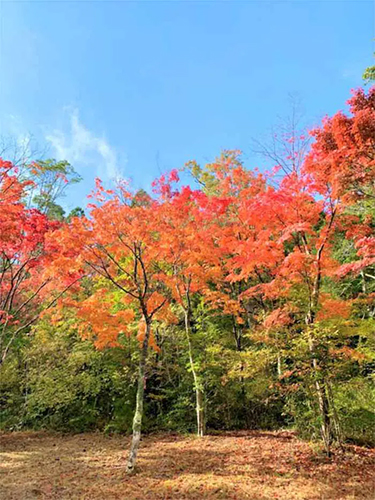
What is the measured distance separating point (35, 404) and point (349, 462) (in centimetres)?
1111

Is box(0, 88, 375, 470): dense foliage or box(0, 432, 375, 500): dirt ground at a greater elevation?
box(0, 88, 375, 470): dense foliage

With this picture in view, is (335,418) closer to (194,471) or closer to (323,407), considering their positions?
(323,407)

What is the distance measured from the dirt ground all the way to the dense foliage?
68 centimetres

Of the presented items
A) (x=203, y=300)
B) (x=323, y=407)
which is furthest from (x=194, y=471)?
(x=203, y=300)

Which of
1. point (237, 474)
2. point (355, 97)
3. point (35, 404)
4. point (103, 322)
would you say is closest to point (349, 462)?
point (237, 474)

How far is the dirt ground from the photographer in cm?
557

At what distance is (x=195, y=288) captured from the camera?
436 inches

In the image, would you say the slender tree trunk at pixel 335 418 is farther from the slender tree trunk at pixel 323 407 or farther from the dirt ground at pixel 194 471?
the dirt ground at pixel 194 471

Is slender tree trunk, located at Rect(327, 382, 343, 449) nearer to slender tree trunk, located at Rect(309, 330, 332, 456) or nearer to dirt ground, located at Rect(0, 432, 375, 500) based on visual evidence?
slender tree trunk, located at Rect(309, 330, 332, 456)

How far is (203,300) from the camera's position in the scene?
1132cm

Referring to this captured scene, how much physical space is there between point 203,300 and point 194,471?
18.4ft

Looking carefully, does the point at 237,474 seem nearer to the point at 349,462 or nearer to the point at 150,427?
the point at 349,462

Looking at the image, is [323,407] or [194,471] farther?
[323,407]

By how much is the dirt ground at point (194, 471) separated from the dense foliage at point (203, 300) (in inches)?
27.0
